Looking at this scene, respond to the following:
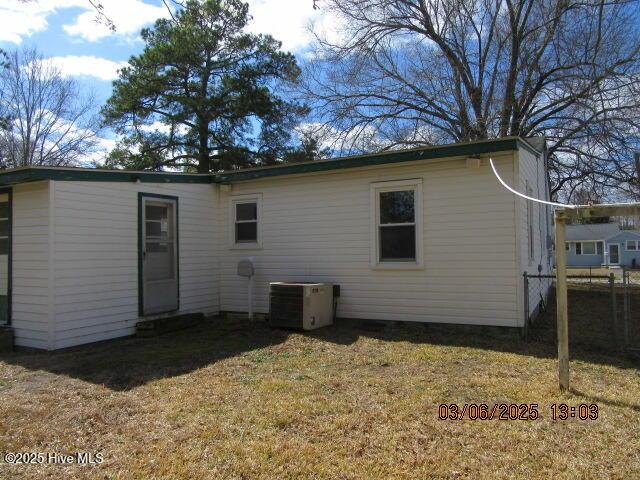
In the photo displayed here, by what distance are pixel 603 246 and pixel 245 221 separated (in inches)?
1527

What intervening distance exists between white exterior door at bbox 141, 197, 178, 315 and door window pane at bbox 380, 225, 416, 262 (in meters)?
3.81

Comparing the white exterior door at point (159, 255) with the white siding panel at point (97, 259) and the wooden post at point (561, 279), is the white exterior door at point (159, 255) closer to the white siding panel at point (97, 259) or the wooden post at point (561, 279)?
the white siding panel at point (97, 259)

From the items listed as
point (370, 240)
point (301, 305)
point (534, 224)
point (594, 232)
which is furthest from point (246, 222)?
point (594, 232)

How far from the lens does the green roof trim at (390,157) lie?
283 inches

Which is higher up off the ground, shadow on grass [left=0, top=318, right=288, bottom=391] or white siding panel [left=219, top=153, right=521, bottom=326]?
white siding panel [left=219, top=153, right=521, bottom=326]

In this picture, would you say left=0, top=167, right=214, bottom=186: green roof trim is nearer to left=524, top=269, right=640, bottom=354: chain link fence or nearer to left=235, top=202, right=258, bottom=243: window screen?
left=235, top=202, right=258, bottom=243: window screen

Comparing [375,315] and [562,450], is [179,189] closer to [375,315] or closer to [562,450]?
[375,315]

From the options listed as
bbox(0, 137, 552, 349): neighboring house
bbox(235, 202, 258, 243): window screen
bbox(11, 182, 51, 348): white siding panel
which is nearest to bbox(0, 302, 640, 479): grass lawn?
bbox(11, 182, 51, 348): white siding panel

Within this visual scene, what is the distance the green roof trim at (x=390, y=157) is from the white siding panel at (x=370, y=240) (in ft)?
0.58

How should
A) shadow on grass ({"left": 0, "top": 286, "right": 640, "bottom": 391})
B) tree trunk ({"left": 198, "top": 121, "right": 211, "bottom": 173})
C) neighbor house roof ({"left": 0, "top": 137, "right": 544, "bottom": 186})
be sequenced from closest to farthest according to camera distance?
1. shadow on grass ({"left": 0, "top": 286, "right": 640, "bottom": 391})
2. neighbor house roof ({"left": 0, "top": 137, "right": 544, "bottom": 186})
3. tree trunk ({"left": 198, "top": 121, "right": 211, "bottom": 173})

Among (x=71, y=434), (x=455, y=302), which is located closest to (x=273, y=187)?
(x=455, y=302)

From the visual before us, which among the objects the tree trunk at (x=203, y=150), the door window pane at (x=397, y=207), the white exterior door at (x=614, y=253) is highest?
the tree trunk at (x=203, y=150)

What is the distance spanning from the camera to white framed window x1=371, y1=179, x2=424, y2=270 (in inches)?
313

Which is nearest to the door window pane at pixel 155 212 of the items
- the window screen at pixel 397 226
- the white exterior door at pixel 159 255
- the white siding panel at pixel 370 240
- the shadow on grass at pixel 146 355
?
the white exterior door at pixel 159 255
